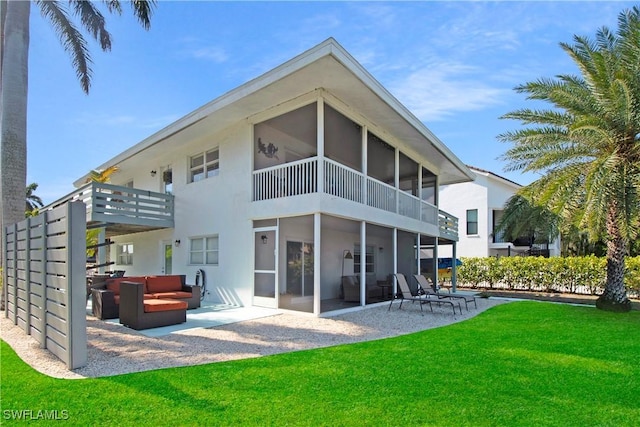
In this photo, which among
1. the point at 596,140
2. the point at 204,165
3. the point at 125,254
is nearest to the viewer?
the point at 596,140

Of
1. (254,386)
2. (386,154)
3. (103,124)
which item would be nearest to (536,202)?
(386,154)

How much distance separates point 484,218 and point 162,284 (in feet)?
76.7

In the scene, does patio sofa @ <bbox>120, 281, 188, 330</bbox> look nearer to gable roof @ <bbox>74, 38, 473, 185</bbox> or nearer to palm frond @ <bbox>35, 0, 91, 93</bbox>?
gable roof @ <bbox>74, 38, 473, 185</bbox>

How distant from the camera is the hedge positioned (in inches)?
671

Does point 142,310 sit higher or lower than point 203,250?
lower

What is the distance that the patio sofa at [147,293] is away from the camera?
9320mm

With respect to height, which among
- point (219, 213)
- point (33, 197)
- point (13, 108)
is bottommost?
point (219, 213)

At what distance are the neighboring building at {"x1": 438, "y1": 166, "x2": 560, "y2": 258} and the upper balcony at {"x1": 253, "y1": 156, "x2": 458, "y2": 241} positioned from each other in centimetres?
1621

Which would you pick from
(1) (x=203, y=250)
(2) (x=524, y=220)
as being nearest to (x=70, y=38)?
(1) (x=203, y=250)

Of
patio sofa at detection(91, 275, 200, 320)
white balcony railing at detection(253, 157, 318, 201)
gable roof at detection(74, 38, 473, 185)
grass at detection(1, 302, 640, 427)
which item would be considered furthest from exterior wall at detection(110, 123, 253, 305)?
grass at detection(1, 302, 640, 427)

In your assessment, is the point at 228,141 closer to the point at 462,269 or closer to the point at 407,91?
the point at 407,91

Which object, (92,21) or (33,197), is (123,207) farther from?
(33,197)

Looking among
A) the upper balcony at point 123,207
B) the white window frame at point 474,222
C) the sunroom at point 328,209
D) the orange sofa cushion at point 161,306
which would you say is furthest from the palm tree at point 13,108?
the white window frame at point 474,222

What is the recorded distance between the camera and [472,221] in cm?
2823
